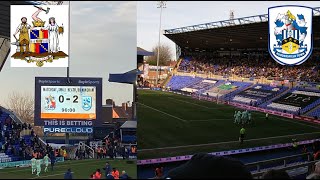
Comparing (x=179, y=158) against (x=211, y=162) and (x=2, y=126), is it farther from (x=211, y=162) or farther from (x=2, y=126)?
(x=2, y=126)

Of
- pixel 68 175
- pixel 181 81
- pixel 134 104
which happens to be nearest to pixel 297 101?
pixel 181 81

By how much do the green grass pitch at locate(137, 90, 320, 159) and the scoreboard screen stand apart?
949 millimetres

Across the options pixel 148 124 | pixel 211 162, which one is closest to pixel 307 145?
pixel 148 124

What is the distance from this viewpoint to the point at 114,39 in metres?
5.54

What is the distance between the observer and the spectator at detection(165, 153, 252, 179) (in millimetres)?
3881

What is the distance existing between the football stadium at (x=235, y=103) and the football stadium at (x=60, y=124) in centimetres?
51

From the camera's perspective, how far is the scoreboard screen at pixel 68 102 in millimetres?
6004

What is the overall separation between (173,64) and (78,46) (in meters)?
1.38

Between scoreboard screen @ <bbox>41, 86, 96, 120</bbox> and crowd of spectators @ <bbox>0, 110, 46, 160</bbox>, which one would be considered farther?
crowd of spectators @ <bbox>0, 110, 46, 160</bbox>

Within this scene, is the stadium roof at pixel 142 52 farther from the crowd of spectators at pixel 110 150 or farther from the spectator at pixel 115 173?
the spectator at pixel 115 173

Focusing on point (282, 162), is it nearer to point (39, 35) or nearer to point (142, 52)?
point (142, 52)

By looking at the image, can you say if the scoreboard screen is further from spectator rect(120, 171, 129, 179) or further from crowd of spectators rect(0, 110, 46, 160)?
spectator rect(120, 171, 129, 179)

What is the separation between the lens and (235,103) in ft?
23.8

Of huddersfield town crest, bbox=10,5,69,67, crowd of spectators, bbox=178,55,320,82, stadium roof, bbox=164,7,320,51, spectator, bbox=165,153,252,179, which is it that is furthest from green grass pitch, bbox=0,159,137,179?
crowd of spectators, bbox=178,55,320,82
